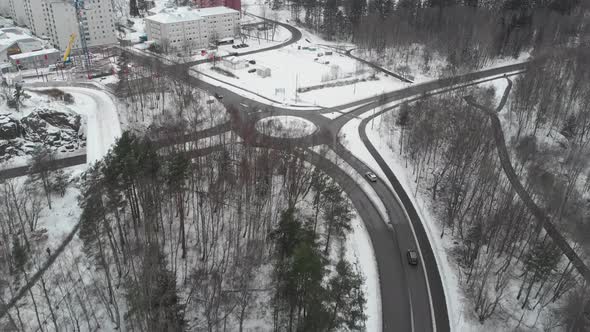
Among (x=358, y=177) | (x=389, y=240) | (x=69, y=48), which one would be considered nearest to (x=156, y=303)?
(x=389, y=240)

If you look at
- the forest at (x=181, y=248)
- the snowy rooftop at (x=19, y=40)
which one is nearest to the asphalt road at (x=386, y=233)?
the forest at (x=181, y=248)

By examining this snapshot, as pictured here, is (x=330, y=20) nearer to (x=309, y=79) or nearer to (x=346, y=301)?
(x=309, y=79)

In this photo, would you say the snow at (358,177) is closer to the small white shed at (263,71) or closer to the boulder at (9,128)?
the small white shed at (263,71)

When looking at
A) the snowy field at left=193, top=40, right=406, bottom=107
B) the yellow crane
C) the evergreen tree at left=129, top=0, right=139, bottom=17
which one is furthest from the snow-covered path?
the evergreen tree at left=129, top=0, right=139, bottom=17

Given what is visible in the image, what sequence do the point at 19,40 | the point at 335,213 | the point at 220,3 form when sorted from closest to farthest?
the point at 335,213
the point at 19,40
the point at 220,3

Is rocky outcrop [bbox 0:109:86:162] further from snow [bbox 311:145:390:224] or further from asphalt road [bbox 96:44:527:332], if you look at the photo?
snow [bbox 311:145:390:224]
